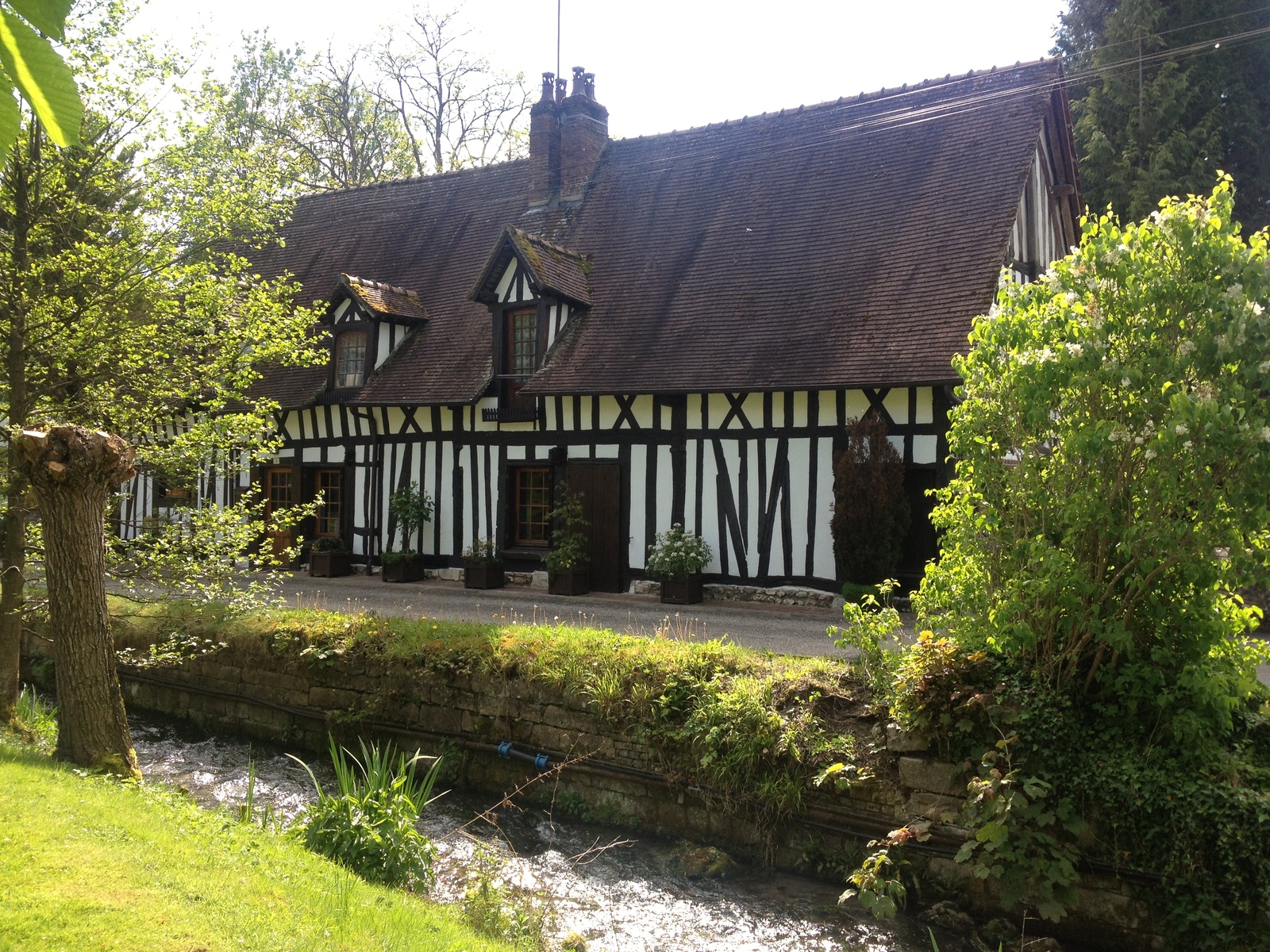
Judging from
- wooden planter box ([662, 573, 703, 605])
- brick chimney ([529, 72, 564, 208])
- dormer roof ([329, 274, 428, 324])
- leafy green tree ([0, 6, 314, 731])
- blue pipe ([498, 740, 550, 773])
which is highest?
brick chimney ([529, 72, 564, 208])

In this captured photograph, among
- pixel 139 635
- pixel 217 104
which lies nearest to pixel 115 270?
pixel 217 104

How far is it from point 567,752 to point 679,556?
5.33 m

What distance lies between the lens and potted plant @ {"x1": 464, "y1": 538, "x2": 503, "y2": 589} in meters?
13.8

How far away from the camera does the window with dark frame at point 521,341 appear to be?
1416 cm

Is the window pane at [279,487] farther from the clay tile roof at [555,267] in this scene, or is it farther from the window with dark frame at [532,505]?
the clay tile roof at [555,267]

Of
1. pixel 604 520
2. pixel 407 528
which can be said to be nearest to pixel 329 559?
pixel 407 528

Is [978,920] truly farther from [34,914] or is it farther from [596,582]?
[596,582]

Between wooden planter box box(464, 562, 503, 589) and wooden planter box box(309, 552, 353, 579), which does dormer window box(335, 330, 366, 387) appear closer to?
wooden planter box box(309, 552, 353, 579)

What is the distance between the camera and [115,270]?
6766 millimetres

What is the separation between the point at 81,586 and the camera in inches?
222

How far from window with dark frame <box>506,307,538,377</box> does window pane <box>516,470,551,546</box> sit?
60.6 inches

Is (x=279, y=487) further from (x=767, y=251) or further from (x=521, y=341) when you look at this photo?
(x=767, y=251)

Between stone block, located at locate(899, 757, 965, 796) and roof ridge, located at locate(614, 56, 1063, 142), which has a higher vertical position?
roof ridge, located at locate(614, 56, 1063, 142)

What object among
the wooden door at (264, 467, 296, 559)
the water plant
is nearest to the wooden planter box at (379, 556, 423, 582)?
the wooden door at (264, 467, 296, 559)
